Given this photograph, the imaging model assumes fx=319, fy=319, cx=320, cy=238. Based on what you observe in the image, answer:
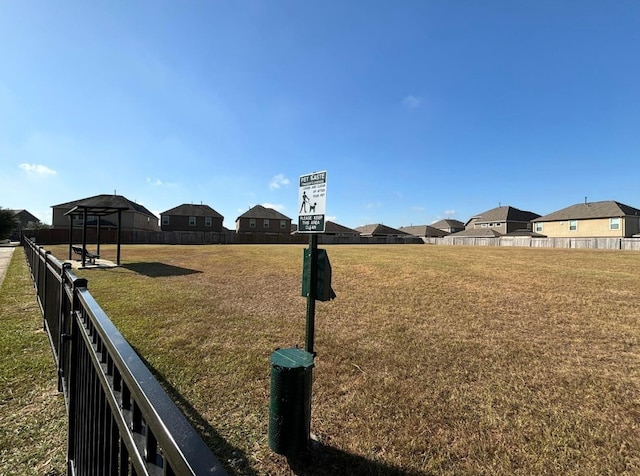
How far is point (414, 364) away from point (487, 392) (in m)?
0.97

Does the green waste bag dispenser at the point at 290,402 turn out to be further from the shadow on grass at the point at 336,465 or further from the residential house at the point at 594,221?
the residential house at the point at 594,221

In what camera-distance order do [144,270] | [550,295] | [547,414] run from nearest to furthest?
[547,414], [550,295], [144,270]

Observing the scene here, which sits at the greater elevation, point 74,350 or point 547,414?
point 74,350

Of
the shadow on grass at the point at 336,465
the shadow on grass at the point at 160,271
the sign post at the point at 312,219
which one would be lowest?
the shadow on grass at the point at 336,465

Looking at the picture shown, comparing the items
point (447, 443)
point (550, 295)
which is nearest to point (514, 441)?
point (447, 443)

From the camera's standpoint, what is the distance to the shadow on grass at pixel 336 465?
8.34 feet

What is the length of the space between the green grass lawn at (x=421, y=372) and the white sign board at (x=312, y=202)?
196 cm

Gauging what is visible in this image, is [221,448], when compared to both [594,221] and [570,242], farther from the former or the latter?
[594,221]

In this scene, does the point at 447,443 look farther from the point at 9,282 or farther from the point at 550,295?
the point at 9,282

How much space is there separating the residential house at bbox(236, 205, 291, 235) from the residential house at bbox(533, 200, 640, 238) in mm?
41796

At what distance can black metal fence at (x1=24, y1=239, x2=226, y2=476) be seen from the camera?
835 mm

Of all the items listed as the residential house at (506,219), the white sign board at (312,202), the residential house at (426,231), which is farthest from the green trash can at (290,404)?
the residential house at (426,231)

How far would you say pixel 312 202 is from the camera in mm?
3051

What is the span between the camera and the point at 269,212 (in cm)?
5684
